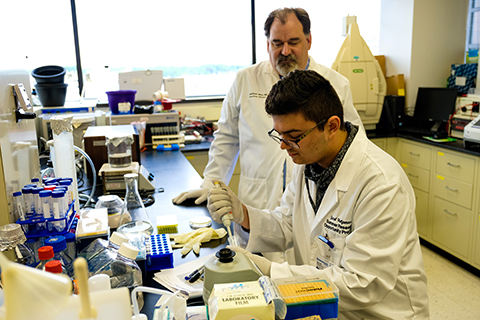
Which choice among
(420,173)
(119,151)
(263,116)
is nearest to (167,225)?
(119,151)

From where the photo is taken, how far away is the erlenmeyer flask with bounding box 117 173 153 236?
4.50ft

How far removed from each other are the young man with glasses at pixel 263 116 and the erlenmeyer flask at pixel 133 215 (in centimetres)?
40

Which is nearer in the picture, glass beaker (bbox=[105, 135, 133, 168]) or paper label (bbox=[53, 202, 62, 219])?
paper label (bbox=[53, 202, 62, 219])

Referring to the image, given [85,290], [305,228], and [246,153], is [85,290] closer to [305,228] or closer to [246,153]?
[305,228]

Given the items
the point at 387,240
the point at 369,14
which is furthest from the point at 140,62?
the point at 387,240

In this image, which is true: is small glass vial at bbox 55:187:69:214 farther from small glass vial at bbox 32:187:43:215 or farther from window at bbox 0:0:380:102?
window at bbox 0:0:380:102

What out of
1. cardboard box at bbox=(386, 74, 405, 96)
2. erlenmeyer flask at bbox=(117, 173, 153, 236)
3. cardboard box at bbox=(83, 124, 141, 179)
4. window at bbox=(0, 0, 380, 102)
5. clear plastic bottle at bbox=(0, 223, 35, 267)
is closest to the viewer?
clear plastic bottle at bbox=(0, 223, 35, 267)

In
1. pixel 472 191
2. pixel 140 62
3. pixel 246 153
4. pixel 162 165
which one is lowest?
pixel 472 191

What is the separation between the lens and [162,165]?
9.17 feet

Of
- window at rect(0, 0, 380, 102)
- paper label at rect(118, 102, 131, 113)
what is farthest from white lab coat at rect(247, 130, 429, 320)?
window at rect(0, 0, 380, 102)

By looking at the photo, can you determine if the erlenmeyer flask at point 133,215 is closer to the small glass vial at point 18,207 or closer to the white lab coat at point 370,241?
the small glass vial at point 18,207

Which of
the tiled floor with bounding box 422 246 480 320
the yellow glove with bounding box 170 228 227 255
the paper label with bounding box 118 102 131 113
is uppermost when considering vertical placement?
the paper label with bounding box 118 102 131 113

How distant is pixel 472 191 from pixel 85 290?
3091 millimetres

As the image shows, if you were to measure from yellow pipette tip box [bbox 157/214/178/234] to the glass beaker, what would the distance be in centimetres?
61
